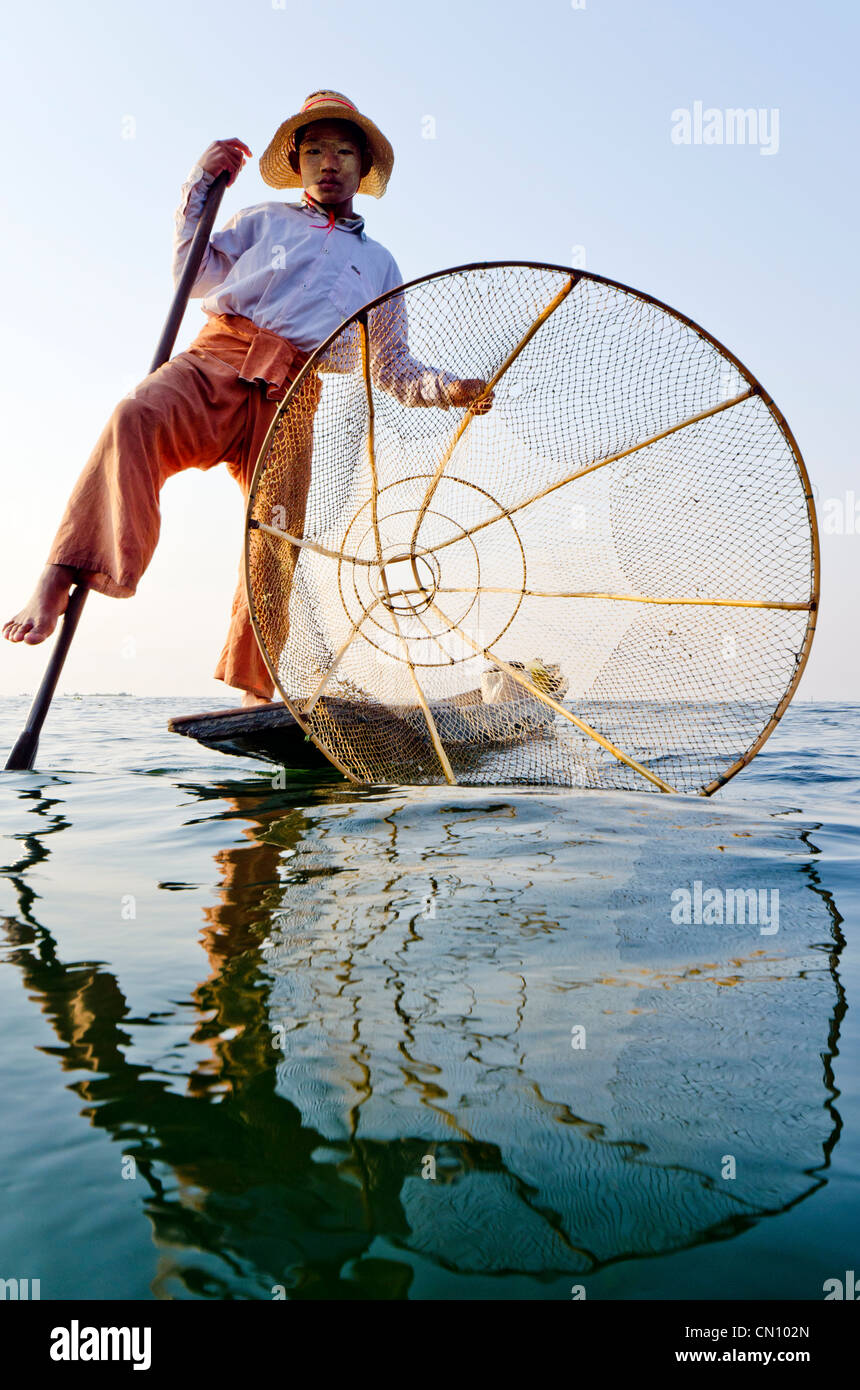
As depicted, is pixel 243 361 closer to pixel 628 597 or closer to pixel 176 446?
pixel 176 446

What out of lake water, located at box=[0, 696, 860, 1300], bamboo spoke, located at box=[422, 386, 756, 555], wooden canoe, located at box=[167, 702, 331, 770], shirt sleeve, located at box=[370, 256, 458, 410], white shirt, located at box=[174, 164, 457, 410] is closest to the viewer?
lake water, located at box=[0, 696, 860, 1300]

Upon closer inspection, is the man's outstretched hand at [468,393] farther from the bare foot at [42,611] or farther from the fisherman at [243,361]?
the bare foot at [42,611]

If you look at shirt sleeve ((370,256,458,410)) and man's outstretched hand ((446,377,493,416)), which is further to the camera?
man's outstretched hand ((446,377,493,416))

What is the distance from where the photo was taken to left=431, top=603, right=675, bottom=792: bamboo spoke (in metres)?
3.55

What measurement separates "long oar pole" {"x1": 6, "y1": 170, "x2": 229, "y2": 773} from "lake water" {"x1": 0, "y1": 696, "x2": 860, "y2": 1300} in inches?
61.6

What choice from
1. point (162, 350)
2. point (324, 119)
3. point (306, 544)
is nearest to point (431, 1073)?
point (306, 544)

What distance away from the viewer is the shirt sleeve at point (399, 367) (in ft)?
11.5

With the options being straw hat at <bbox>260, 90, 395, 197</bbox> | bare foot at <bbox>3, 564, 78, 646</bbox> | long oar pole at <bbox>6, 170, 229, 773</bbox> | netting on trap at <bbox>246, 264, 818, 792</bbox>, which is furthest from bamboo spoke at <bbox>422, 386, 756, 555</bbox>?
straw hat at <bbox>260, 90, 395, 197</bbox>

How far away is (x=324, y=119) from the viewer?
4016mm

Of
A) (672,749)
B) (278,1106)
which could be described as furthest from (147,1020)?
(672,749)

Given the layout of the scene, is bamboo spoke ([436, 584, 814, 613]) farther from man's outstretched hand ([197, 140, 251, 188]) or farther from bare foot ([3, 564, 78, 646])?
man's outstretched hand ([197, 140, 251, 188])

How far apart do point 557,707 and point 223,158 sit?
2716 millimetres

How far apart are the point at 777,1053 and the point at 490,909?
742 mm
